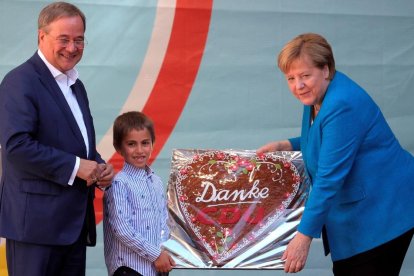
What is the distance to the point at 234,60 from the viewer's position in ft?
11.3

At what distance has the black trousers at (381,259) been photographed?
2.38 meters

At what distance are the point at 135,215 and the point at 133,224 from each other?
0.10ft

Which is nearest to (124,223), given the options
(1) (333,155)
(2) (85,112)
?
(2) (85,112)

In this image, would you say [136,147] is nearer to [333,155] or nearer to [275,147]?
[275,147]

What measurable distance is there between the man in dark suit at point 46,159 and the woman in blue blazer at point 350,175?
69cm

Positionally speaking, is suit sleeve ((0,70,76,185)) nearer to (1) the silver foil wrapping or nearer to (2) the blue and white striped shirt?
(2) the blue and white striped shirt

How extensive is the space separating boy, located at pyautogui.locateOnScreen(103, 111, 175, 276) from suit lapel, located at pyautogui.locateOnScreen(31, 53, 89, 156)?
0.92 feet

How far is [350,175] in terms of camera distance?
2.38 m

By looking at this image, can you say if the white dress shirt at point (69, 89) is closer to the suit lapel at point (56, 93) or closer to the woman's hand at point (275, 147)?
the suit lapel at point (56, 93)

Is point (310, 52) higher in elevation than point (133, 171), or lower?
higher

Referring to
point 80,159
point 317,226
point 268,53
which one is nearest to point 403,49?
point 268,53

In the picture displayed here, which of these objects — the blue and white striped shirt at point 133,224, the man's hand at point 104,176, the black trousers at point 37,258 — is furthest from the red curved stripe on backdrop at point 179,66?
the black trousers at point 37,258

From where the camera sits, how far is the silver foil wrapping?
2766 mm

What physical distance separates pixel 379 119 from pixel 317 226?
1.26ft
